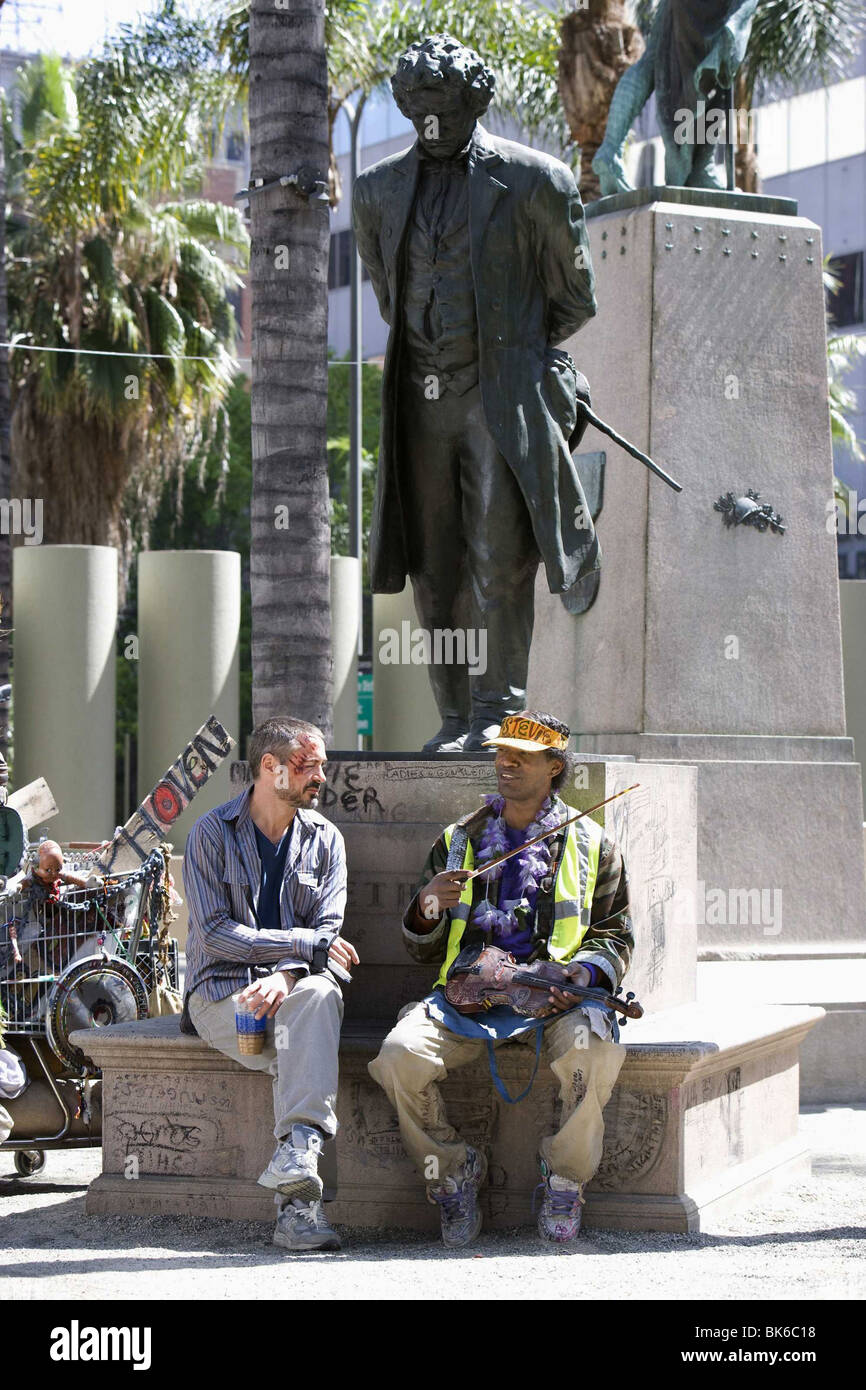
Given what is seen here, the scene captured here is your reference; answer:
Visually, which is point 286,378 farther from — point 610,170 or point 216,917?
point 216,917

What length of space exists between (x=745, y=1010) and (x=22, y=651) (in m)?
9.07

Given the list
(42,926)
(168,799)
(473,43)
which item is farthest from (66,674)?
(473,43)

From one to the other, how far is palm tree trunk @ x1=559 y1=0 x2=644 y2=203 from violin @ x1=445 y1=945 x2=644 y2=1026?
13765 mm

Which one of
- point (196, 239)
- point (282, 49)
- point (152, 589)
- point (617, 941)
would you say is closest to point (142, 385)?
point (196, 239)

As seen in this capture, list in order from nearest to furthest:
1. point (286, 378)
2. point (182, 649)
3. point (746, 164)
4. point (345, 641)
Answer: point (286, 378)
point (182, 649)
point (345, 641)
point (746, 164)

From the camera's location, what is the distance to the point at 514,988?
19.5ft

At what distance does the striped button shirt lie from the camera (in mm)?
6074

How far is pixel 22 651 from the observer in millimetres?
15328

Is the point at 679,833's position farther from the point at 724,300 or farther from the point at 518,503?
the point at 724,300

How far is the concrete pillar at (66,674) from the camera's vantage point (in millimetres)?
15164

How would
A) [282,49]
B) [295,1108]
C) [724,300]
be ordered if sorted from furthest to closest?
[282,49]
[724,300]
[295,1108]

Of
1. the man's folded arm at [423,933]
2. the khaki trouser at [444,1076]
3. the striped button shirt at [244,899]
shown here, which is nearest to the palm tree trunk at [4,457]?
the striped button shirt at [244,899]

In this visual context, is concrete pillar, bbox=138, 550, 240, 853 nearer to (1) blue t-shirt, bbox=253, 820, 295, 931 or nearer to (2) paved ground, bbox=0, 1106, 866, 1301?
(2) paved ground, bbox=0, 1106, 866, 1301

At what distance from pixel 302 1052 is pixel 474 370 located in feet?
8.47
